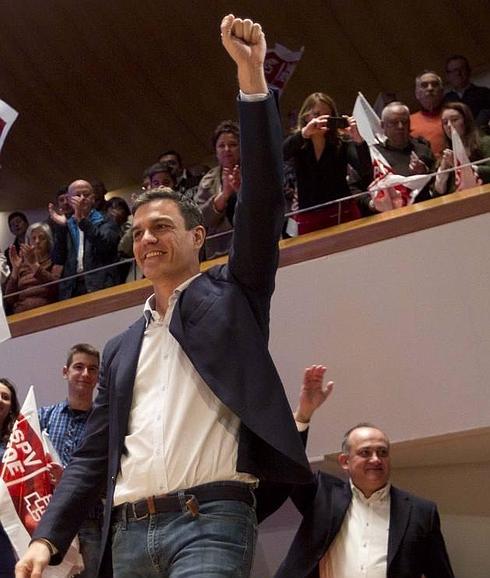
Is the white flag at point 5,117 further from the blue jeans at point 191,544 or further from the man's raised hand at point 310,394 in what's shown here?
the blue jeans at point 191,544

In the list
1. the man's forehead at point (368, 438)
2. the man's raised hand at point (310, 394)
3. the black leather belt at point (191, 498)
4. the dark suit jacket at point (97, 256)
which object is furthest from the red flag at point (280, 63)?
the black leather belt at point (191, 498)

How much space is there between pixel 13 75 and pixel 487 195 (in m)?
5.70

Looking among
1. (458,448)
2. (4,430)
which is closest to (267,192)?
(4,430)

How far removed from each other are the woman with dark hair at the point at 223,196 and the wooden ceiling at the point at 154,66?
10.3 feet

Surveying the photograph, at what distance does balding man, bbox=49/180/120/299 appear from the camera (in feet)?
19.6

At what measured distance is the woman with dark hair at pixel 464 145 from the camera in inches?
190

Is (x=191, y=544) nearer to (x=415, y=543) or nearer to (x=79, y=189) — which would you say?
(x=415, y=543)

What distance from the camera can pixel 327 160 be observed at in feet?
16.6

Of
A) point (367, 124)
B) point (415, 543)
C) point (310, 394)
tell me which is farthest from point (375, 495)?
point (367, 124)

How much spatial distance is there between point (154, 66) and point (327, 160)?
4.31 metres

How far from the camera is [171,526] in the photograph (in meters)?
1.89

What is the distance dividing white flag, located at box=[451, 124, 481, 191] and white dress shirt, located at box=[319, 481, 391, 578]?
1433 millimetres

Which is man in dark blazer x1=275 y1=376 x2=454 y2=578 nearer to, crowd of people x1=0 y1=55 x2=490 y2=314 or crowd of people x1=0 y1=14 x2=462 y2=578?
crowd of people x1=0 y1=55 x2=490 y2=314

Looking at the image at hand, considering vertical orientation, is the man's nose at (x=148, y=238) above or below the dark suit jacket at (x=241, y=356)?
above
